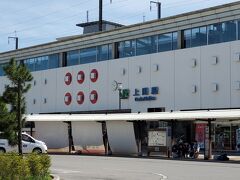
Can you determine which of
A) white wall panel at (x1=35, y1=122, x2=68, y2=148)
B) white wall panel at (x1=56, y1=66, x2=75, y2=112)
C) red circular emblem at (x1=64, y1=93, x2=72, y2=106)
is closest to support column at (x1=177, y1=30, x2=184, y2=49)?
white wall panel at (x1=35, y1=122, x2=68, y2=148)

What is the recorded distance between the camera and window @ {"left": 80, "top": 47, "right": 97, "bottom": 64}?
54.6m

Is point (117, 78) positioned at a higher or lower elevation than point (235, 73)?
higher

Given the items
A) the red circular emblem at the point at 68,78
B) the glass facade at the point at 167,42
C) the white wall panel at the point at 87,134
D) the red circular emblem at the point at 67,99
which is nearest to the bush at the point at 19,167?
the white wall panel at the point at 87,134

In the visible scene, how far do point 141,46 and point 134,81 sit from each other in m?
3.40

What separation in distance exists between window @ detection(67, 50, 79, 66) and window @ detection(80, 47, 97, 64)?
78cm

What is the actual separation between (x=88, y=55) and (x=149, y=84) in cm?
1012

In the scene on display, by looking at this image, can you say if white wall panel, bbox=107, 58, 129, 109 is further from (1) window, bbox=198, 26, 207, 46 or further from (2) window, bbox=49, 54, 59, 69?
(2) window, bbox=49, 54, 59, 69

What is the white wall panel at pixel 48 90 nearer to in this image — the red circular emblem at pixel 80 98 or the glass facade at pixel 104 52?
the red circular emblem at pixel 80 98

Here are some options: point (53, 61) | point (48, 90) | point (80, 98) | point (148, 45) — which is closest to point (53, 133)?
point (80, 98)

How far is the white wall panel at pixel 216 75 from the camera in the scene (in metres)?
41.0

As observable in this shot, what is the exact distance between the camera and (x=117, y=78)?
50.9m

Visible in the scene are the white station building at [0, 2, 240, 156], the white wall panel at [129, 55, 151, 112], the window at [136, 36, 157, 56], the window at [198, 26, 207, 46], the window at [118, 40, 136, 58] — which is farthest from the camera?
the window at [118, 40, 136, 58]

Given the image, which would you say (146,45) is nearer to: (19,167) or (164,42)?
(164,42)

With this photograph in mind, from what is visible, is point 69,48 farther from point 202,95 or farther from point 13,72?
point 13,72
